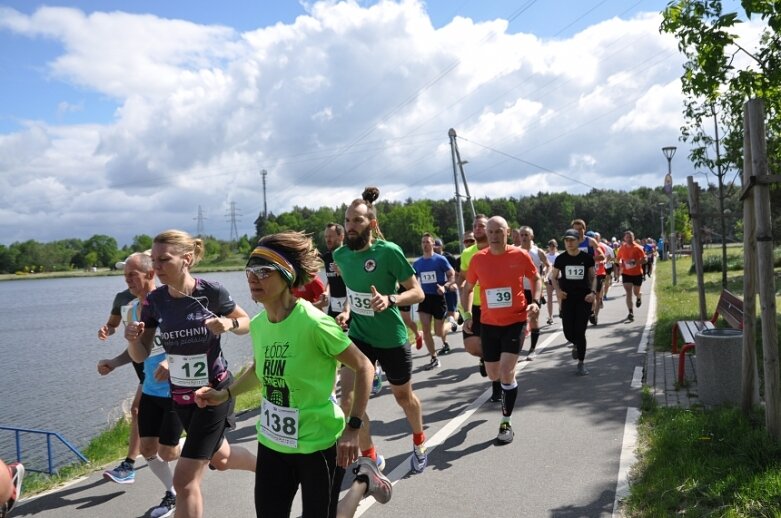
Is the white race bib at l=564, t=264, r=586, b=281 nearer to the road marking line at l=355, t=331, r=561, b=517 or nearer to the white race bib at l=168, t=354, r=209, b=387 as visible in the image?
the road marking line at l=355, t=331, r=561, b=517

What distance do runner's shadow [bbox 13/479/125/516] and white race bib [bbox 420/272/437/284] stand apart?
5.99 metres

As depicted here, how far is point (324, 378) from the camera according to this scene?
3020 mm

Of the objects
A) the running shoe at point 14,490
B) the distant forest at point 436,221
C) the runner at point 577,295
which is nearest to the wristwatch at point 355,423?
the running shoe at point 14,490

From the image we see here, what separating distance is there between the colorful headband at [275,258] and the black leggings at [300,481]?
863 mm

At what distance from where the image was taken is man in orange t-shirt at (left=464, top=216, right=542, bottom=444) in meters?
5.95

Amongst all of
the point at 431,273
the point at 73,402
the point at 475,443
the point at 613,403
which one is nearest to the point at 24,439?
the point at 73,402

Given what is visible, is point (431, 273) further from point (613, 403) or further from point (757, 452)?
point (757, 452)

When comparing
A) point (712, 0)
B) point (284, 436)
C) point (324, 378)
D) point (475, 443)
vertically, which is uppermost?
point (712, 0)

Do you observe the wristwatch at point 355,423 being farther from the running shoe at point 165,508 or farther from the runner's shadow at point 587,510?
the running shoe at point 165,508

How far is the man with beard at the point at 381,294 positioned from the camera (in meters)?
4.99

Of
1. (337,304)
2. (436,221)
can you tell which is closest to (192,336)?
(337,304)

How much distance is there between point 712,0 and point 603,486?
5.88 meters

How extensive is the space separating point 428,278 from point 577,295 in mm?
2608

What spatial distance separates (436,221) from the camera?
118 m
